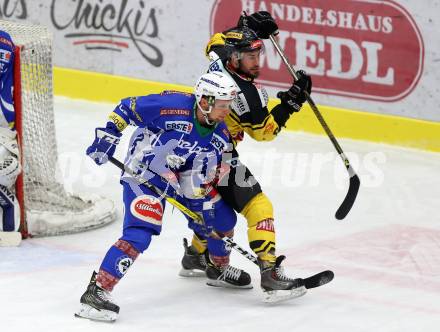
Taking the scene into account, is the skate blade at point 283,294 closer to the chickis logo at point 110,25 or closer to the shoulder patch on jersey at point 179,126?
the shoulder patch on jersey at point 179,126

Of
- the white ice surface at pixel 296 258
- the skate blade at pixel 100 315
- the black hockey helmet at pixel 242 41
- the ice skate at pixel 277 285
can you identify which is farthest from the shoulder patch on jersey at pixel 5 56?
the ice skate at pixel 277 285

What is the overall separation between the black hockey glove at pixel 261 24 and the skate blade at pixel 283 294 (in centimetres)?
138

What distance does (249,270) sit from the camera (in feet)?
19.4

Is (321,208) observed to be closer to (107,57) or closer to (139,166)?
(139,166)

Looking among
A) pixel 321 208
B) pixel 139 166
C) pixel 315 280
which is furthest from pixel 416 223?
pixel 139 166

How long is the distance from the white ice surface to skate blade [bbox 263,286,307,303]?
0.13 feet

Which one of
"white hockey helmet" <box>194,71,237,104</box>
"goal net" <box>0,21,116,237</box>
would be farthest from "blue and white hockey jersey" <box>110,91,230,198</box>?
"goal net" <box>0,21,116,237</box>

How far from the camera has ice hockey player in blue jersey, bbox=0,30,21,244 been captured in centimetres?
620

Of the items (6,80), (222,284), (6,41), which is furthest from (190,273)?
(6,41)

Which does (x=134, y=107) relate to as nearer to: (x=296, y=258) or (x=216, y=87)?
(x=216, y=87)

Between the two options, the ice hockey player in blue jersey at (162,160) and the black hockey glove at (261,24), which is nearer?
the ice hockey player in blue jersey at (162,160)

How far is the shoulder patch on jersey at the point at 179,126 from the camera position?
5.12 metres

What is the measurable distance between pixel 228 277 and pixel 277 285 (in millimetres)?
391

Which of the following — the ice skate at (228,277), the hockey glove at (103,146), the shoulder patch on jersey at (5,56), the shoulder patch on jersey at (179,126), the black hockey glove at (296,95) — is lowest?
the ice skate at (228,277)
